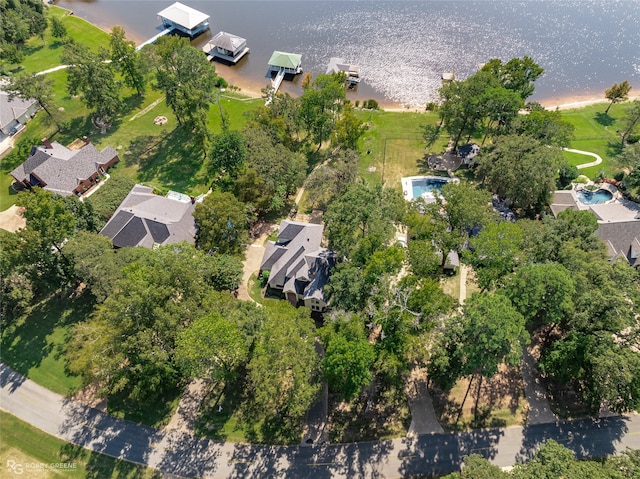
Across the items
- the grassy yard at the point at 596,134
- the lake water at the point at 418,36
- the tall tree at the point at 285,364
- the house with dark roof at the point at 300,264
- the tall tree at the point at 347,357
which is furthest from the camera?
the lake water at the point at 418,36

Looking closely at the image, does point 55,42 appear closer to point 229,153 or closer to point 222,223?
point 229,153

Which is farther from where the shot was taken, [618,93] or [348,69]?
[348,69]

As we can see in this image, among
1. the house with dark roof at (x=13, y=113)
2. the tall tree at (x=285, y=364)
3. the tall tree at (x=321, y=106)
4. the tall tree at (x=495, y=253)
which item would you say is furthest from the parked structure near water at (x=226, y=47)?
the tall tree at (x=495, y=253)

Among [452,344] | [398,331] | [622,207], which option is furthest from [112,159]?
[622,207]

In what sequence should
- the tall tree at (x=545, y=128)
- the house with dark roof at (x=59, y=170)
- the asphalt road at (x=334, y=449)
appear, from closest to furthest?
1. the asphalt road at (x=334, y=449)
2. the tall tree at (x=545, y=128)
3. the house with dark roof at (x=59, y=170)

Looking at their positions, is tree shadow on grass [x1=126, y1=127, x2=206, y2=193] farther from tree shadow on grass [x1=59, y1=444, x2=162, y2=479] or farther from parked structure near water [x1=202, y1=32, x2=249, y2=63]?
tree shadow on grass [x1=59, y1=444, x2=162, y2=479]

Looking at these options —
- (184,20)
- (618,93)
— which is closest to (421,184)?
(618,93)

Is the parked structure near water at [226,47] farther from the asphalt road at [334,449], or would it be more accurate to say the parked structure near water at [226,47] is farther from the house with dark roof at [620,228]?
the asphalt road at [334,449]
